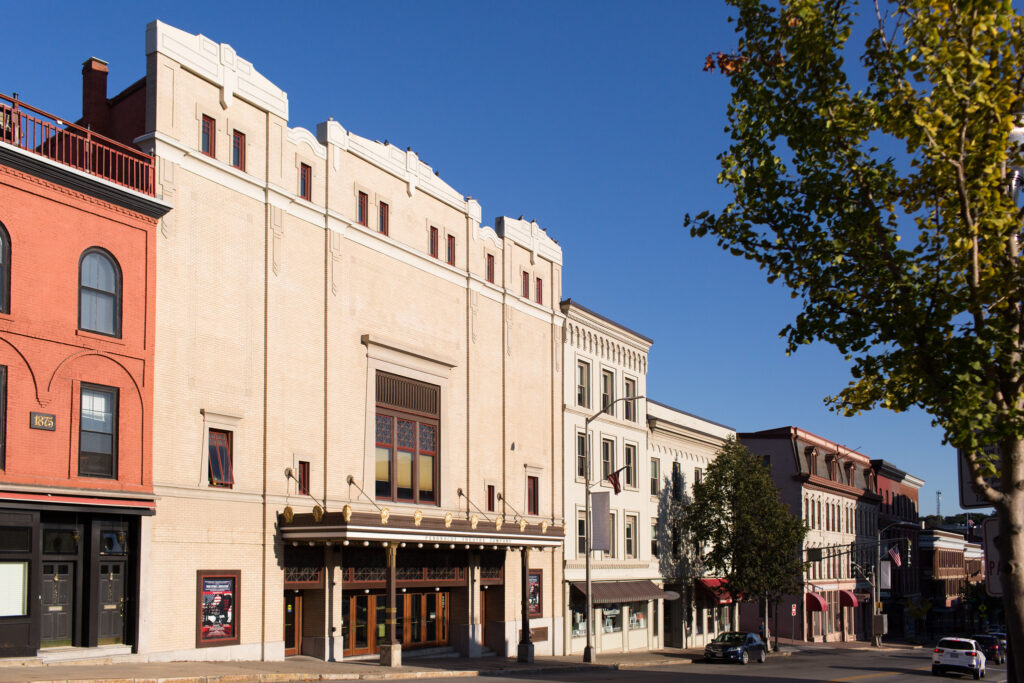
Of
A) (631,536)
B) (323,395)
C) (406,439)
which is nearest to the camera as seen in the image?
(323,395)

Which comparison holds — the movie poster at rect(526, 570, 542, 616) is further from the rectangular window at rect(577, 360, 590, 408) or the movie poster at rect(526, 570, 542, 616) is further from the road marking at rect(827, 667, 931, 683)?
the road marking at rect(827, 667, 931, 683)

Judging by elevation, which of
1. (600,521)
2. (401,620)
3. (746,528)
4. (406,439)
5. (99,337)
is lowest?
(401,620)

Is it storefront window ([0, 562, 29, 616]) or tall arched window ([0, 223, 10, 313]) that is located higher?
tall arched window ([0, 223, 10, 313])

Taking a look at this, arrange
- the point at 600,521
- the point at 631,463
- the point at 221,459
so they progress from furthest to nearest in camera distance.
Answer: the point at 631,463, the point at 600,521, the point at 221,459

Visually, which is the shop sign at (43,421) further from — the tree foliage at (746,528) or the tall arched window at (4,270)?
the tree foliage at (746,528)

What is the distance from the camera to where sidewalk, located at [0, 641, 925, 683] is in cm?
2277

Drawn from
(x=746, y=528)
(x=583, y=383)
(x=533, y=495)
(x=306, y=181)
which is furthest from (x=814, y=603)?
(x=306, y=181)

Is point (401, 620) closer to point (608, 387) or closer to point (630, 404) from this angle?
point (608, 387)

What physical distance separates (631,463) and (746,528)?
24.4 feet

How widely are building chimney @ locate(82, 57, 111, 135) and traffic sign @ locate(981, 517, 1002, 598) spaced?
26213mm

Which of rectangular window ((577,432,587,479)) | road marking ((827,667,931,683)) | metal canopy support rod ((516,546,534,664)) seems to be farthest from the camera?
rectangular window ((577,432,587,479))

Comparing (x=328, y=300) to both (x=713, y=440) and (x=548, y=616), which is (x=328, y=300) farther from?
(x=713, y=440)

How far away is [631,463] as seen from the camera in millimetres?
55688

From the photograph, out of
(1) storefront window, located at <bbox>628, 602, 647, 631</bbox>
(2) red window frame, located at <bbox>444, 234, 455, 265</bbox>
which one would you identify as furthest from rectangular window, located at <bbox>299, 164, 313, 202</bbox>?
(1) storefront window, located at <bbox>628, 602, 647, 631</bbox>
